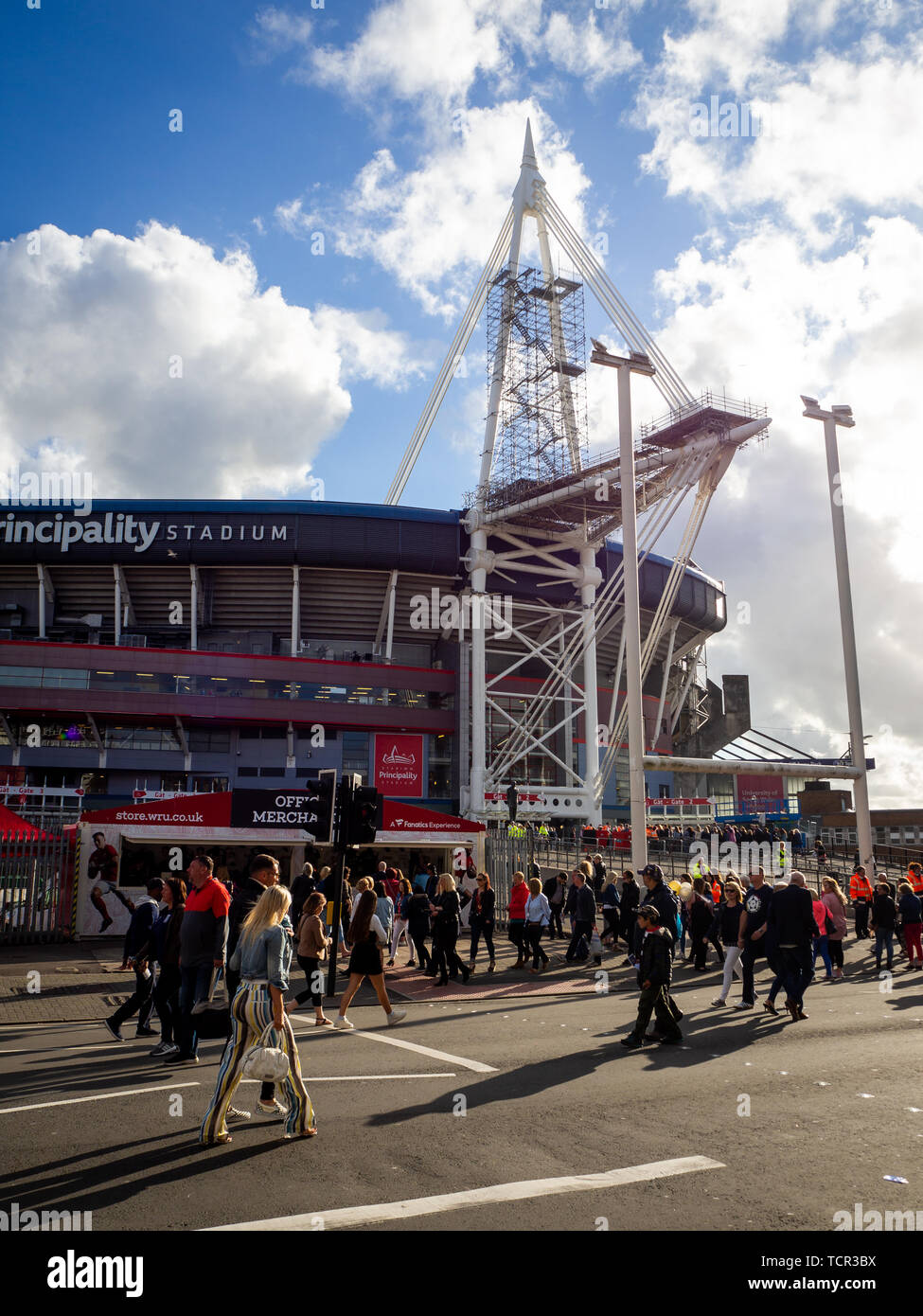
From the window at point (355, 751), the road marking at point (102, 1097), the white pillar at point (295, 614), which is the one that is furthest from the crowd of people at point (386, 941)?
the white pillar at point (295, 614)

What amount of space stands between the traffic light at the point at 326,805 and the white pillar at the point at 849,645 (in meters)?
14.3

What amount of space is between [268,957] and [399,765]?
45240 mm

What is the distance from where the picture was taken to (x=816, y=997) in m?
13.5

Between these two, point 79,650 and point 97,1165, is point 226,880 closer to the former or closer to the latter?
point 97,1165

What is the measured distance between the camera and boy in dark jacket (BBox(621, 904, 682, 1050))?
958 cm

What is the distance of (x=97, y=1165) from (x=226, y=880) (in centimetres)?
1325

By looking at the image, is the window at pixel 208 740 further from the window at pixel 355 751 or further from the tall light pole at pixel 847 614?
the tall light pole at pixel 847 614

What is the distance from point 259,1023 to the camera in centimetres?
612

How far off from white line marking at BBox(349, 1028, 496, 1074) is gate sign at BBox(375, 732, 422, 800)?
39.9 m

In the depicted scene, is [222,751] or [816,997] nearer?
[816,997]

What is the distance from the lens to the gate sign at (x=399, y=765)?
50.8 m

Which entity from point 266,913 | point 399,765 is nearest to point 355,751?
point 399,765

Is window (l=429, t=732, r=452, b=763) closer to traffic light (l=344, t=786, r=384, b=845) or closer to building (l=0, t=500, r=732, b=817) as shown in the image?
building (l=0, t=500, r=732, b=817)
